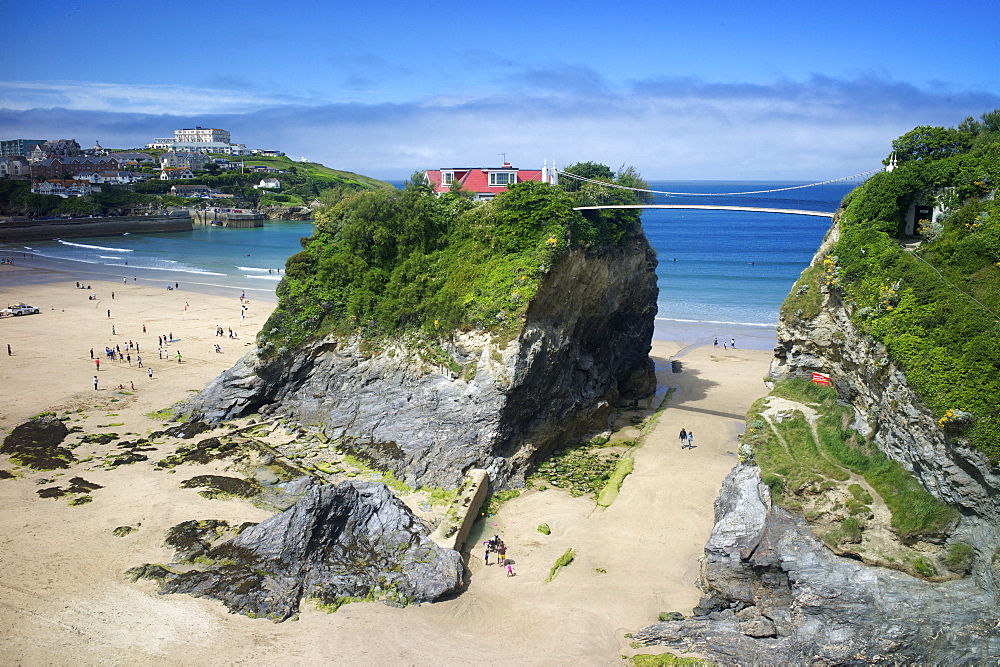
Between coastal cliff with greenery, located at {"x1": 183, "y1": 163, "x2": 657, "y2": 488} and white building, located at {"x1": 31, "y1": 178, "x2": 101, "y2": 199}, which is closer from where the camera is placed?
coastal cliff with greenery, located at {"x1": 183, "y1": 163, "x2": 657, "y2": 488}

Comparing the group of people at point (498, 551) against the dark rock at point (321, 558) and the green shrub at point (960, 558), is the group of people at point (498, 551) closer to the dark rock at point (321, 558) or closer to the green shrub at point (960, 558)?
the dark rock at point (321, 558)

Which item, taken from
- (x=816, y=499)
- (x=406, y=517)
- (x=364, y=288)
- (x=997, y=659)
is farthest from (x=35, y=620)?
(x=997, y=659)

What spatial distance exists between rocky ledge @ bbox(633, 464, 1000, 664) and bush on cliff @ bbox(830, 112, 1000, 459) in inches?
139

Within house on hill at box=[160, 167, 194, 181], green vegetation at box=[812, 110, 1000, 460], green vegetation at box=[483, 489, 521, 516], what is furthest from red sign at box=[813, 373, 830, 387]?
house on hill at box=[160, 167, 194, 181]

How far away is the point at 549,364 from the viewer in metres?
26.7

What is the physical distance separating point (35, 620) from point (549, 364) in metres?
17.6

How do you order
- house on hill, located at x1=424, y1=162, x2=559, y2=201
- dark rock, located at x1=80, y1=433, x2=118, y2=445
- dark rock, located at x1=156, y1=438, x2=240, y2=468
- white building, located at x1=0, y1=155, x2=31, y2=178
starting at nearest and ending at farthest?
dark rock, located at x1=156, y1=438, x2=240, y2=468
dark rock, located at x1=80, y1=433, x2=118, y2=445
house on hill, located at x1=424, y1=162, x2=559, y2=201
white building, located at x1=0, y1=155, x2=31, y2=178

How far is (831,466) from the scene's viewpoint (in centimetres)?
1839

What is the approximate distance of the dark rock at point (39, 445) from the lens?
25016 mm

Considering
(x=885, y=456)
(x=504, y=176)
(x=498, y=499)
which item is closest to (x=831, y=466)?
(x=885, y=456)

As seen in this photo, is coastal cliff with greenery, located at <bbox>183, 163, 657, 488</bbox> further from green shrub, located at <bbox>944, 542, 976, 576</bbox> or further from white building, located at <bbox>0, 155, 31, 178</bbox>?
white building, located at <bbox>0, 155, 31, 178</bbox>

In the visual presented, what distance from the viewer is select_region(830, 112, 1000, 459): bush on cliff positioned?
49.6 feet

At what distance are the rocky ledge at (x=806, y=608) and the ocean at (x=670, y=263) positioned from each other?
79.6 feet

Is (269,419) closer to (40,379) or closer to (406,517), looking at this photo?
(406,517)
